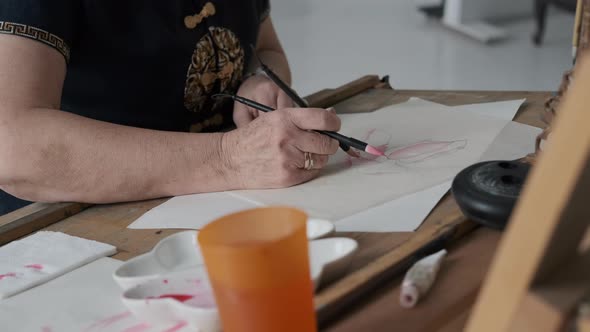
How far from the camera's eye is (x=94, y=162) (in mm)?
1153

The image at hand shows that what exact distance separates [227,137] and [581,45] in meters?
0.55

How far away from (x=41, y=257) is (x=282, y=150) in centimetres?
39

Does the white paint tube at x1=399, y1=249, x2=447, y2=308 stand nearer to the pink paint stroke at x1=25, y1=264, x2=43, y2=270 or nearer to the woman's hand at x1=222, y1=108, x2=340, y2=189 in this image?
the woman's hand at x1=222, y1=108, x2=340, y2=189

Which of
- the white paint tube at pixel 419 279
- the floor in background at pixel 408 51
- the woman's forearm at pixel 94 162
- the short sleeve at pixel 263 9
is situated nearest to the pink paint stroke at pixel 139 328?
the white paint tube at pixel 419 279

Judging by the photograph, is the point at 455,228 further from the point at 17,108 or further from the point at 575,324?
the point at 17,108

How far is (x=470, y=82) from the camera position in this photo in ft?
13.2

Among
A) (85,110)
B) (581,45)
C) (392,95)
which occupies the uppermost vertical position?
(581,45)

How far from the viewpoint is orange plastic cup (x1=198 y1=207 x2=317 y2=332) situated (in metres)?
0.64

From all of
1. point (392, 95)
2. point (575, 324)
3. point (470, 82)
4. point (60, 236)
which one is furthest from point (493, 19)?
point (575, 324)

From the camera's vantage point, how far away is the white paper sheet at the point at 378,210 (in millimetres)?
1013

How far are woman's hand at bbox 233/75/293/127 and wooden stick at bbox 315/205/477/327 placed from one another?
0.61 meters

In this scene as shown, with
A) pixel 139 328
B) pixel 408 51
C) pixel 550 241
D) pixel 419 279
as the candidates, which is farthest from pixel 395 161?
pixel 408 51

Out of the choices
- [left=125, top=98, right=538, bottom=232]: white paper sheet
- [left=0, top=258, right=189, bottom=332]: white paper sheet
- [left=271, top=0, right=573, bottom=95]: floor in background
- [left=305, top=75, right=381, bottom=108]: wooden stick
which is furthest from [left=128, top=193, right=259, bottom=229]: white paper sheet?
[left=271, top=0, right=573, bottom=95]: floor in background

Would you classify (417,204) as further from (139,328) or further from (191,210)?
(139,328)
